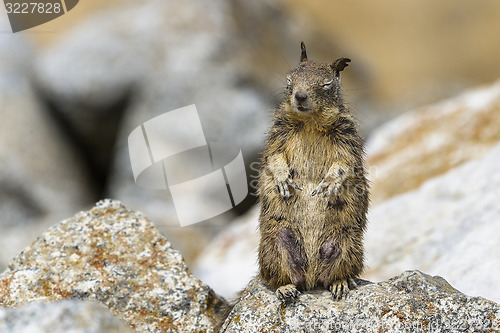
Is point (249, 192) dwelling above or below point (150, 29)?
below

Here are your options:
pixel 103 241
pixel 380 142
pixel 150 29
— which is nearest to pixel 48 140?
pixel 150 29

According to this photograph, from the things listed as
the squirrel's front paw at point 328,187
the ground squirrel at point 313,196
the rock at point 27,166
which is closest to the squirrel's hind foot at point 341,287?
the ground squirrel at point 313,196

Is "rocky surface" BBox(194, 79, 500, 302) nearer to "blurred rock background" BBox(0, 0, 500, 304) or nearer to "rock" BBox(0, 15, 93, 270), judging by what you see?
"blurred rock background" BBox(0, 0, 500, 304)

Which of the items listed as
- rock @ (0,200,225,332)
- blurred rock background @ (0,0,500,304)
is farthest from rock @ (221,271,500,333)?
blurred rock background @ (0,0,500,304)

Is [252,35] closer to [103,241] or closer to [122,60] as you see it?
[122,60]

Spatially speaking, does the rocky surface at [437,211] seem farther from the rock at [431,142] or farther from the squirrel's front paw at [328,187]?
the squirrel's front paw at [328,187]

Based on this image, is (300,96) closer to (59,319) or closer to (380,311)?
(380,311)
